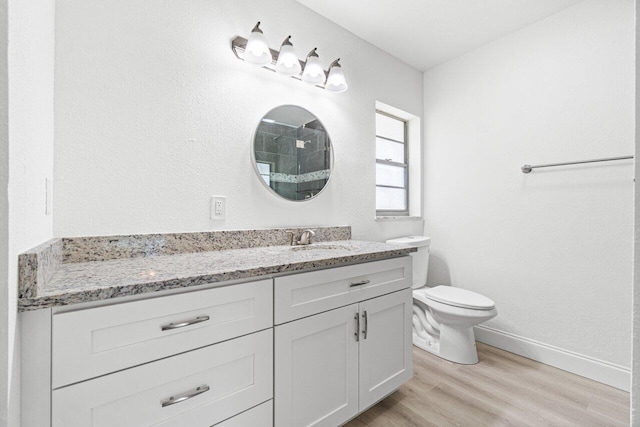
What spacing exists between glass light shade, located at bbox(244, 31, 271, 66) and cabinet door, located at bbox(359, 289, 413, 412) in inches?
52.7

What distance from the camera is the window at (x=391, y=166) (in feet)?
8.25

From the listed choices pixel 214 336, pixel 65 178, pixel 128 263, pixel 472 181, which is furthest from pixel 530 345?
pixel 65 178

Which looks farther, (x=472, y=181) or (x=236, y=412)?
(x=472, y=181)

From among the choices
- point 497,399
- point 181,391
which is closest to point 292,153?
point 181,391

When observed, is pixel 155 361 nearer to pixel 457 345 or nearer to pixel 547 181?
pixel 457 345

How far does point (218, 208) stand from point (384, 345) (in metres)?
1.08

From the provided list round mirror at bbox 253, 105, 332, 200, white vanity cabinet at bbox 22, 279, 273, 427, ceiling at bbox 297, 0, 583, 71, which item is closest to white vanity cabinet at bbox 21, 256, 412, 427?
white vanity cabinet at bbox 22, 279, 273, 427

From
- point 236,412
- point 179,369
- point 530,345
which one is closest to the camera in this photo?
point 179,369

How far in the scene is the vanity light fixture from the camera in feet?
4.80

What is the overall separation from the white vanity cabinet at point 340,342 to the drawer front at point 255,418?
3 centimetres

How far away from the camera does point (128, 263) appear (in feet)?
3.48

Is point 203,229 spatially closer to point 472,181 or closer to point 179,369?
point 179,369

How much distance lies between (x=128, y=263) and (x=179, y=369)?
1.55 feet

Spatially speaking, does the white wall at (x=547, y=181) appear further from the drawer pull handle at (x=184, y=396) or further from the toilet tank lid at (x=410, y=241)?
the drawer pull handle at (x=184, y=396)
